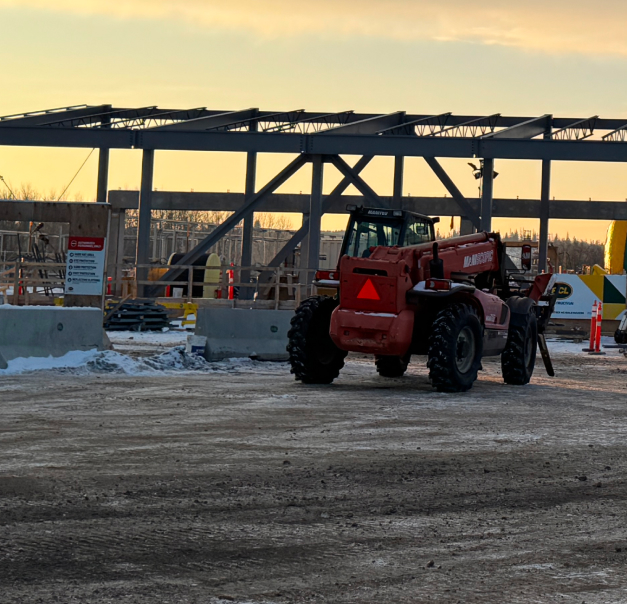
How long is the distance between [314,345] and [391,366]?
6.17 feet

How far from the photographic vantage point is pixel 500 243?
49.7ft

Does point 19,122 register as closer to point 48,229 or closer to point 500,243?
point 500,243

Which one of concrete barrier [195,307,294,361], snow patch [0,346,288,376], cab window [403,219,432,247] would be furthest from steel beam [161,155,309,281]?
cab window [403,219,432,247]

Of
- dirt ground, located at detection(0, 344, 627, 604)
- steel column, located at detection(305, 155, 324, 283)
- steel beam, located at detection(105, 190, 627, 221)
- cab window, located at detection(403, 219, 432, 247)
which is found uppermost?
steel beam, located at detection(105, 190, 627, 221)

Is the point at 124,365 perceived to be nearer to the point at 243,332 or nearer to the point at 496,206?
the point at 243,332

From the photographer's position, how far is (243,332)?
1673cm

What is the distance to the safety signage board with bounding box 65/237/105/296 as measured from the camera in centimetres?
1897

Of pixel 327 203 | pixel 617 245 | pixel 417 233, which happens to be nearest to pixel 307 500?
pixel 417 233

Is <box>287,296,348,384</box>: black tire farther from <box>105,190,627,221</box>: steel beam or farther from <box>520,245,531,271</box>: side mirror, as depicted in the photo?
<box>105,190,627,221</box>: steel beam

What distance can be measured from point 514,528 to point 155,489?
A: 95.3 inches

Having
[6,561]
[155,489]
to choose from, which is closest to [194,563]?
[6,561]

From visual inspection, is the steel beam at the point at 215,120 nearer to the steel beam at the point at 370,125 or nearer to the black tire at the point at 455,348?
the steel beam at the point at 370,125

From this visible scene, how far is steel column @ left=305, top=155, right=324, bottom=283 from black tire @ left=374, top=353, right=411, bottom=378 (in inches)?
506

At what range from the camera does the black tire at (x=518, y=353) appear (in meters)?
14.6
